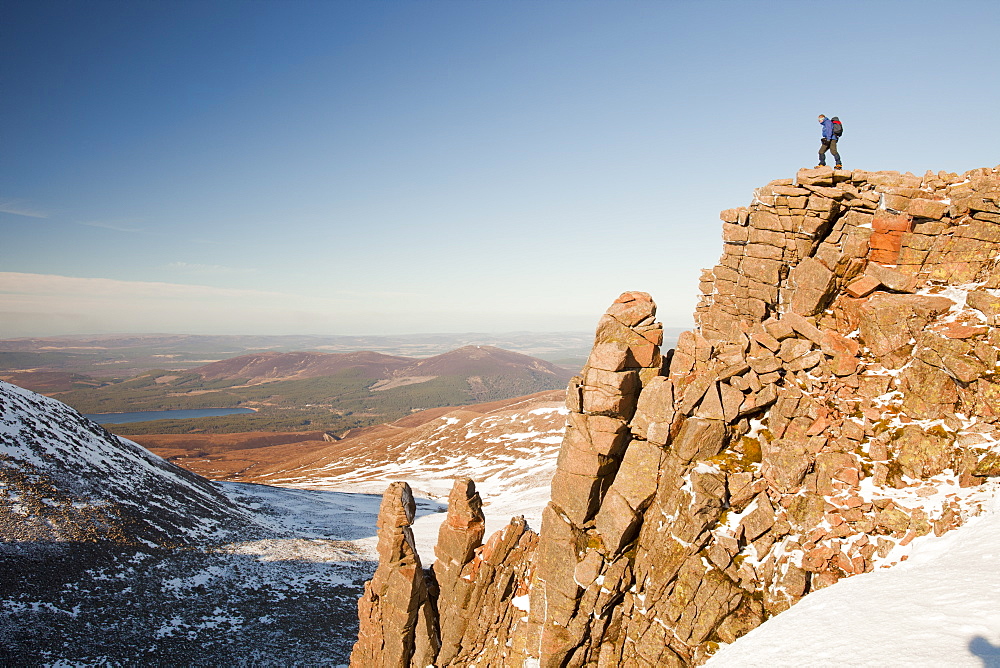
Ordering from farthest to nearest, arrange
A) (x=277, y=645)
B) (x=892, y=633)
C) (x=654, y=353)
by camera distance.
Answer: (x=277, y=645) → (x=654, y=353) → (x=892, y=633)

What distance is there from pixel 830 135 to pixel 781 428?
15726mm

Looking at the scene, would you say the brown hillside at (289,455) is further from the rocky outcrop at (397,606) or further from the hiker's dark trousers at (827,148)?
the hiker's dark trousers at (827,148)

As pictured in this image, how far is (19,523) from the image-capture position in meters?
48.1

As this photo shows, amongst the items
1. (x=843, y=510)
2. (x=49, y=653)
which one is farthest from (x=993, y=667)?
(x=49, y=653)

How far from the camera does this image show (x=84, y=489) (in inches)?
2286

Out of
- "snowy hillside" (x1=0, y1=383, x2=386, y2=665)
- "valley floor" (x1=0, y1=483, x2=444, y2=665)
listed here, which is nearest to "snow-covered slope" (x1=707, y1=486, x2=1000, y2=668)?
"valley floor" (x1=0, y1=483, x2=444, y2=665)

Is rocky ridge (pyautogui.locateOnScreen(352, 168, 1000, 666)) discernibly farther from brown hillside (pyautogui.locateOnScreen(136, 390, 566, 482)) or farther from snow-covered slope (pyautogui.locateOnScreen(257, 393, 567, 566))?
brown hillside (pyautogui.locateOnScreen(136, 390, 566, 482))

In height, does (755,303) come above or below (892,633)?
above

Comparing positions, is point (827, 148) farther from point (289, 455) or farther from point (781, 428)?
point (289, 455)

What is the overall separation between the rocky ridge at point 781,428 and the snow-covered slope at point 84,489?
57043 mm

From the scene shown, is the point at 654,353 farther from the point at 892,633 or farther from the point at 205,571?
the point at 205,571

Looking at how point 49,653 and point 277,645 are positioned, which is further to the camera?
point 277,645

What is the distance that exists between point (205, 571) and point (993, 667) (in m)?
64.0

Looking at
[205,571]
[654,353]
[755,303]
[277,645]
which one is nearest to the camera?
[654,353]
